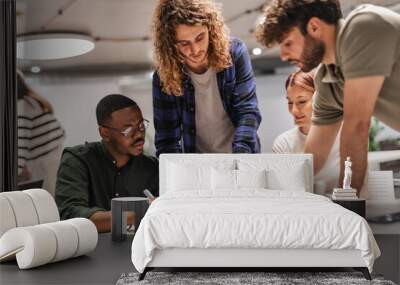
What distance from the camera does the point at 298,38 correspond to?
6293 mm

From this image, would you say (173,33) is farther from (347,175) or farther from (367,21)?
(347,175)

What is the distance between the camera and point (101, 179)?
659 centimetres

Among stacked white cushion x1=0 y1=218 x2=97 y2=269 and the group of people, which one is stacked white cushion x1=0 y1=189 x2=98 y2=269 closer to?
stacked white cushion x1=0 y1=218 x2=97 y2=269

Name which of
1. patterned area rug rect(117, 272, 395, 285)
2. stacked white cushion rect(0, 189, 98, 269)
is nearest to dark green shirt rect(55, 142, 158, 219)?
stacked white cushion rect(0, 189, 98, 269)

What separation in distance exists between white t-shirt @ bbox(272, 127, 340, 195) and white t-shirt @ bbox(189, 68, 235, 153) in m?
0.55

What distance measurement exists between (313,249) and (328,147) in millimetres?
2230

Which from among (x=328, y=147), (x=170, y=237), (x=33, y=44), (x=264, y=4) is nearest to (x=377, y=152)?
(x=328, y=147)

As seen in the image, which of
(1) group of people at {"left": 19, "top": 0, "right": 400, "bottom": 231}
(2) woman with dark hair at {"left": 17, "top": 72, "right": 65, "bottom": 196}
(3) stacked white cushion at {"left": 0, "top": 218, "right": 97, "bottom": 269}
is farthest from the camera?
(2) woman with dark hair at {"left": 17, "top": 72, "right": 65, "bottom": 196}

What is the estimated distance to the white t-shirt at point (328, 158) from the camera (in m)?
6.39

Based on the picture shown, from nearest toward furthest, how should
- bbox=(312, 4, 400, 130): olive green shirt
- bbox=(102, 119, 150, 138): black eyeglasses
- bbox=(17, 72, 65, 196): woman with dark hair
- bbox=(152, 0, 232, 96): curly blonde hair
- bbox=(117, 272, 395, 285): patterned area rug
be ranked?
bbox=(117, 272, 395, 285): patterned area rug < bbox=(312, 4, 400, 130): olive green shirt < bbox=(152, 0, 232, 96): curly blonde hair < bbox=(102, 119, 150, 138): black eyeglasses < bbox=(17, 72, 65, 196): woman with dark hair

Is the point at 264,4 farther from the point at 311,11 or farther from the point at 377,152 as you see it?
the point at 377,152

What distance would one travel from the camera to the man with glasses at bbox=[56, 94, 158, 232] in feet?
21.6

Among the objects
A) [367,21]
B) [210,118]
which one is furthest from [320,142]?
[367,21]

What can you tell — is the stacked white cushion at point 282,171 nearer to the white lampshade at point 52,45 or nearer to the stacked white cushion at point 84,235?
the stacked white cushion at point 84,235
